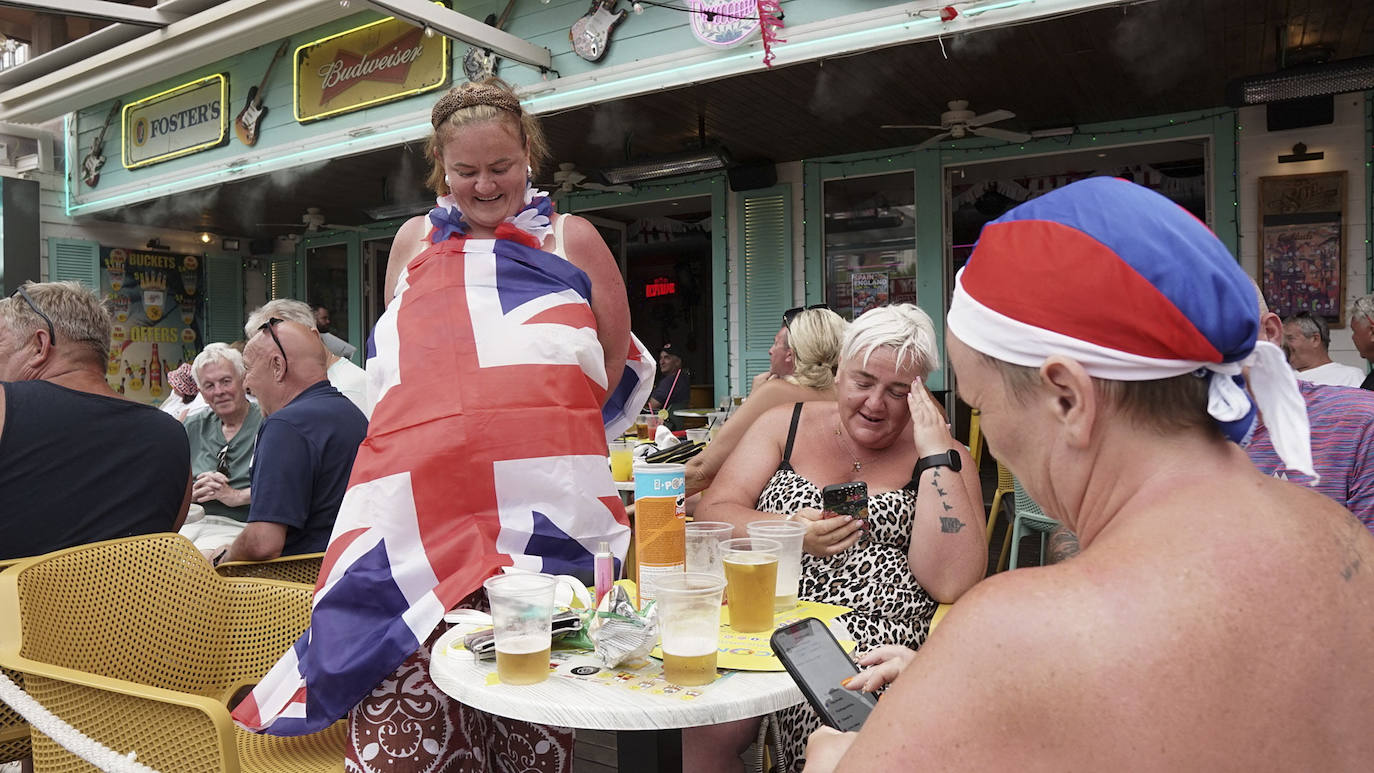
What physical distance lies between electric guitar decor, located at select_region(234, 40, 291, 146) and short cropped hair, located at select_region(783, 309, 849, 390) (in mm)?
6429

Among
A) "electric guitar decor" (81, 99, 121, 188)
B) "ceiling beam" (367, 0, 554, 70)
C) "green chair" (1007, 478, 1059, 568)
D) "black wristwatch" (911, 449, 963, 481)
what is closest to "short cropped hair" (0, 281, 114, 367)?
"black wristwatch" (911, 449, 963, 481)

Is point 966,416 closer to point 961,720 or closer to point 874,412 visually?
point 874,412

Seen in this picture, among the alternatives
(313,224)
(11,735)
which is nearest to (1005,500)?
(11,735)

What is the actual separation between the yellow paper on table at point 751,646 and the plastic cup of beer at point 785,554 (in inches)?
0.9

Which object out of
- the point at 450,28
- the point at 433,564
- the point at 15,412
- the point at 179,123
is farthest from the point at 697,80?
the point at 179,123

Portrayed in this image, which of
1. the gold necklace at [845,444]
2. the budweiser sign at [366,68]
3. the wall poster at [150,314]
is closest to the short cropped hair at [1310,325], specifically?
the gold necklace at [845,444]

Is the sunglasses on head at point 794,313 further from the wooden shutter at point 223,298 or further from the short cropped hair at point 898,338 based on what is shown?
the wooden shutter at point 223,298

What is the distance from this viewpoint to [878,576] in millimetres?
2197

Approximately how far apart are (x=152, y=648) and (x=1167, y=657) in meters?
2.11

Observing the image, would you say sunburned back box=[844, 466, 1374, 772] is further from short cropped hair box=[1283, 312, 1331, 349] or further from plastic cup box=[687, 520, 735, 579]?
short cropped hair box=[1283, 312, 1331, 349]

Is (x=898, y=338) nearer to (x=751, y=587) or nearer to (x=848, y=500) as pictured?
(x=848, y=500)

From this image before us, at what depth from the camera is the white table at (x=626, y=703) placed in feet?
3.77

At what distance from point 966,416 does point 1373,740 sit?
797cm

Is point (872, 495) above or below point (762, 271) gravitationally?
below
